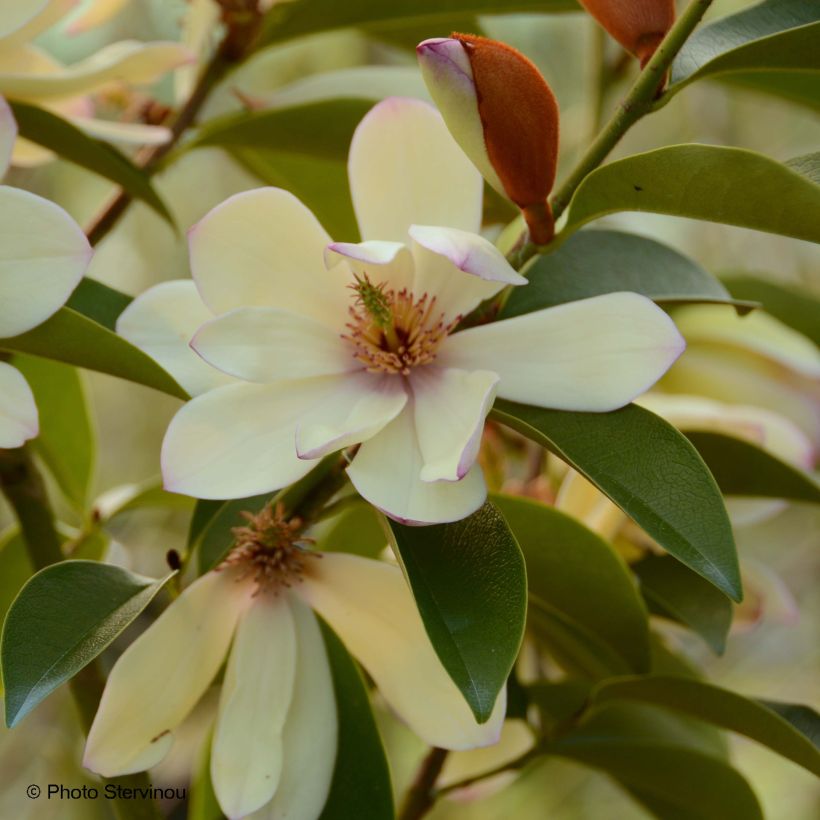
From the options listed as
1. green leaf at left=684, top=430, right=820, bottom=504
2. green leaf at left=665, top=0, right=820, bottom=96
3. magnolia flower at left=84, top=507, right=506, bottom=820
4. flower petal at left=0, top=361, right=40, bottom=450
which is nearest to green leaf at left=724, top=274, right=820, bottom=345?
green leaf at left=684, top=430, right=820, bottom=504

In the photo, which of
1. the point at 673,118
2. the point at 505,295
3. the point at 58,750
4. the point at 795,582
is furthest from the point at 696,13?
the point at 795,582

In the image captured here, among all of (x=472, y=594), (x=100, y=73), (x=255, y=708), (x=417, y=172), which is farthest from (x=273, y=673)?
(x=100, y=73)

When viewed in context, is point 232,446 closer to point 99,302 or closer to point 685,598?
point 99,302

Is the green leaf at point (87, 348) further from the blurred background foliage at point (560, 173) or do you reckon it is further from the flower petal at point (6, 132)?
the blurred background foliage at point (560, 173)

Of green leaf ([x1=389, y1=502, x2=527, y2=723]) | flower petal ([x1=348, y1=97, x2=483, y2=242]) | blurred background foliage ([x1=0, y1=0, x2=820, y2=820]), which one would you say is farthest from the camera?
blurred background foliage ([x1=0, y1=0, x2=820, y2=820])

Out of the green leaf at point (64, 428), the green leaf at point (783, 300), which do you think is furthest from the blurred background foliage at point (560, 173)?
the green leaf at point (64, 428)

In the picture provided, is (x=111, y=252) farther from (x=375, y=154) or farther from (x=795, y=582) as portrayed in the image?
(x=375, y=154)

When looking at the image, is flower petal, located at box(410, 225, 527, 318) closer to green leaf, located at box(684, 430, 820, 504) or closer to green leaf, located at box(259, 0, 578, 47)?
green leaf, located at box(684, 430, 820, 504)
